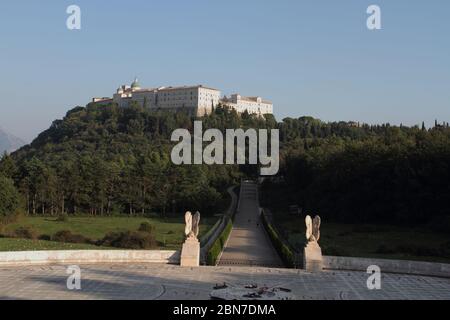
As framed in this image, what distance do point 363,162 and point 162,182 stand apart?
25.8m

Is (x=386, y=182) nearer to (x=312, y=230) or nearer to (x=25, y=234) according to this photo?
(x=312, y=230)

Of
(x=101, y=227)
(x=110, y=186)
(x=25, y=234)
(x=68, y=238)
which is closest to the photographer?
(x=68, y=238)

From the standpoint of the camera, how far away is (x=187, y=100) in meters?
150

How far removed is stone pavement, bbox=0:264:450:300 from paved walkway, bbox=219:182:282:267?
14.3 feet

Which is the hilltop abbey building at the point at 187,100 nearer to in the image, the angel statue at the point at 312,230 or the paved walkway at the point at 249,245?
the paved walkway at the point at 249,245

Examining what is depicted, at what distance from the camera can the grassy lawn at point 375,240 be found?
110 feet

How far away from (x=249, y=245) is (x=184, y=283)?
1668cm

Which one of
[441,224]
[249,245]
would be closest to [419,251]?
[249,245]

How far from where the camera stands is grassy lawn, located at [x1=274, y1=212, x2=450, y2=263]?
110 ft

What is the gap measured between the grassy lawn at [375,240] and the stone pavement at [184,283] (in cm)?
747

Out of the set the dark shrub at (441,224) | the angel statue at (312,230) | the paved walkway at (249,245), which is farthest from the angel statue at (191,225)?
the dark shrub at (441,224)

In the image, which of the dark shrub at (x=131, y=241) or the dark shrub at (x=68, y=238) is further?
the dark shrub at (x=68, y=238)
